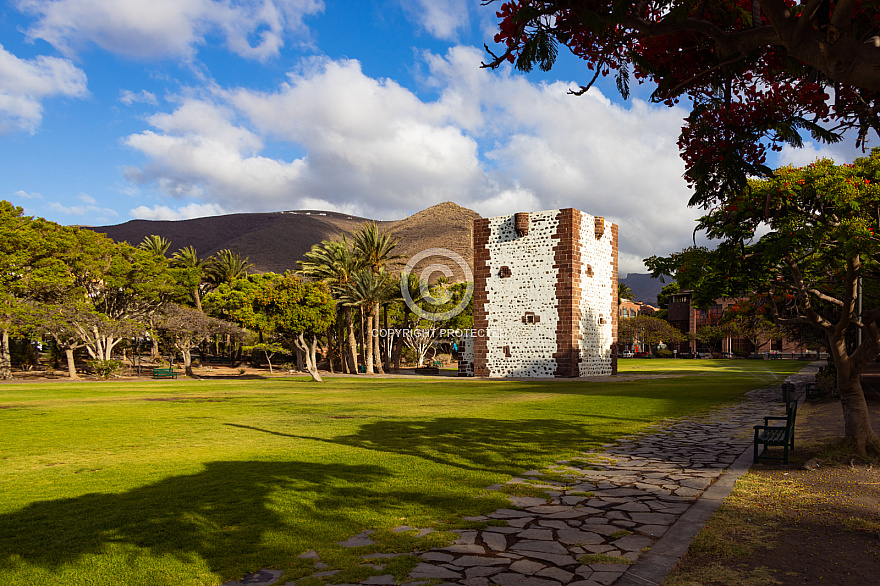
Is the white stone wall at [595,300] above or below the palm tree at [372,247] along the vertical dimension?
below

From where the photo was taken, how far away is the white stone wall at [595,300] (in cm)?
3781

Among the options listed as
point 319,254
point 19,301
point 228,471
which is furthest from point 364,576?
point 319,254

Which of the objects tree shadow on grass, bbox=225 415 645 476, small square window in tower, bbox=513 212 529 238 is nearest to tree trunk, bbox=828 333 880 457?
tree shadow on grass, bbox=225 415 645 476

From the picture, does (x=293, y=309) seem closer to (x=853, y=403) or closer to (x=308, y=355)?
(x=308, y=355)

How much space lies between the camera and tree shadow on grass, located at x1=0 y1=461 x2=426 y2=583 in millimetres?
4941

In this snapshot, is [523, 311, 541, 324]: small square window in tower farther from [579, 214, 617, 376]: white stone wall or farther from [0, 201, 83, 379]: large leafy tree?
[0, 201, 83, 379]: large leafy tree

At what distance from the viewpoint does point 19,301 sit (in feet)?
121

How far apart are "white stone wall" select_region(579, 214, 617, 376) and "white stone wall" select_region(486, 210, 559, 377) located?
6.80 feet

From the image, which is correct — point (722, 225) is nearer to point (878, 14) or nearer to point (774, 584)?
point (878, 14)

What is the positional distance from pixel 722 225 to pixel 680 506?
4.94 metres

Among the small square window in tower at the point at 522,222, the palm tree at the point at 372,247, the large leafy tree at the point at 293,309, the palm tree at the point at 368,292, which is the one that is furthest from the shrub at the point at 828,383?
the palm tree at the point at 372,247

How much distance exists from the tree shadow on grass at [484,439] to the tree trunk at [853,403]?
3866 millimetres

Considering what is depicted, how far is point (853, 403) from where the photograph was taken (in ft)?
28.4

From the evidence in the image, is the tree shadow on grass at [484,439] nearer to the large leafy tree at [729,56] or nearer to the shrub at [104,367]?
the large leafy tree at [729,56]
